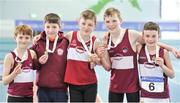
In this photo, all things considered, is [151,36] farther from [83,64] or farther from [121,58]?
[83,64]

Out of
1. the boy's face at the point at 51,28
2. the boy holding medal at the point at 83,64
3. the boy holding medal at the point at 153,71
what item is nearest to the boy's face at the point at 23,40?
the boy's face at the point at 51,28

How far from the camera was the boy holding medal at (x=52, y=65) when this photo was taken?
2.39m

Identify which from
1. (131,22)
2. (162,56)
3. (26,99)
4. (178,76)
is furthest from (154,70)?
(131,22)

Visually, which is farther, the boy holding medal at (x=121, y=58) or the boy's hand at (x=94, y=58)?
the boy holding medal at (x=121, y=58)

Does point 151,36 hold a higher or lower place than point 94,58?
higher

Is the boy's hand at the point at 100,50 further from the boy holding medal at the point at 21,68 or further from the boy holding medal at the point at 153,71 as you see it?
the boy holding medal at the point at 21,68

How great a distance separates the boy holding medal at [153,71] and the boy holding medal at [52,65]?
0.62m

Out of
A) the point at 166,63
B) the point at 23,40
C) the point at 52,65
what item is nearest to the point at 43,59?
the point at 52,65

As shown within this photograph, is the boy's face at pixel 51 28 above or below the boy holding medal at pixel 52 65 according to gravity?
above

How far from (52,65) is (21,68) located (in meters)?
0.24

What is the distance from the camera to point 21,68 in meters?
2.33

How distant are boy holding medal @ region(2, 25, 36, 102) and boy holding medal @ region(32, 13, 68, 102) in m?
0.08

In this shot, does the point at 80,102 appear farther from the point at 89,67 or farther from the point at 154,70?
the point at 154,70

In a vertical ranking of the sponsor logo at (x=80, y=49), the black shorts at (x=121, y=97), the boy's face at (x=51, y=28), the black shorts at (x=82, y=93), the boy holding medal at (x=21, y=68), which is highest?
the boy's face at (x=51, y=28)
